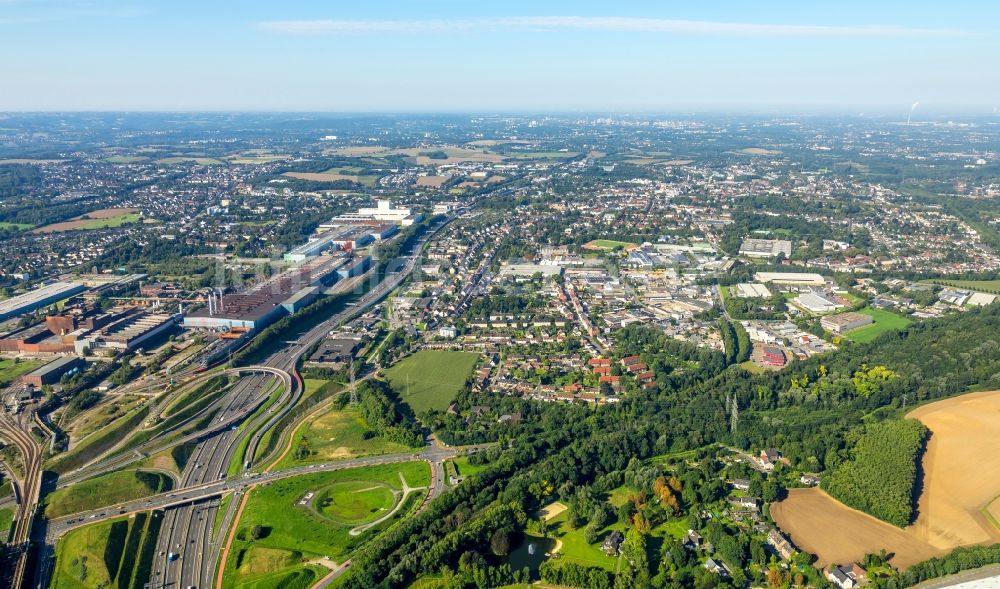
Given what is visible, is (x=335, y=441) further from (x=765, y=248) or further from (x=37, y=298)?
(x=765, y=248)

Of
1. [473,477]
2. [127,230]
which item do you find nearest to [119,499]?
[473,477]

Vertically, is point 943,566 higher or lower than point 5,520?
higher

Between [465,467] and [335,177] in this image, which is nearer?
[465,467]

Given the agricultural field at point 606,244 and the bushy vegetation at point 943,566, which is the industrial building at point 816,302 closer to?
the agricultural field at point 606,244

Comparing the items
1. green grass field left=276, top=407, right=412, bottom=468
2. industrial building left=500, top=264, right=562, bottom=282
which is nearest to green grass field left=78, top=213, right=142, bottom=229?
industrial building left=500, top=264, right=562, bottom=282

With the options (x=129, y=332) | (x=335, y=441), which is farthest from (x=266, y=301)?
(x=335, y=441)

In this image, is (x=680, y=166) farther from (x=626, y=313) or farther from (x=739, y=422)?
(x=739, y=422)

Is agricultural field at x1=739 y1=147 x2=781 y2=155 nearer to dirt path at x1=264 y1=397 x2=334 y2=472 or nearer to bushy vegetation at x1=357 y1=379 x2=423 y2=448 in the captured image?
bushy vegetation at x1=357 y1=379 x2=423 y2=448
